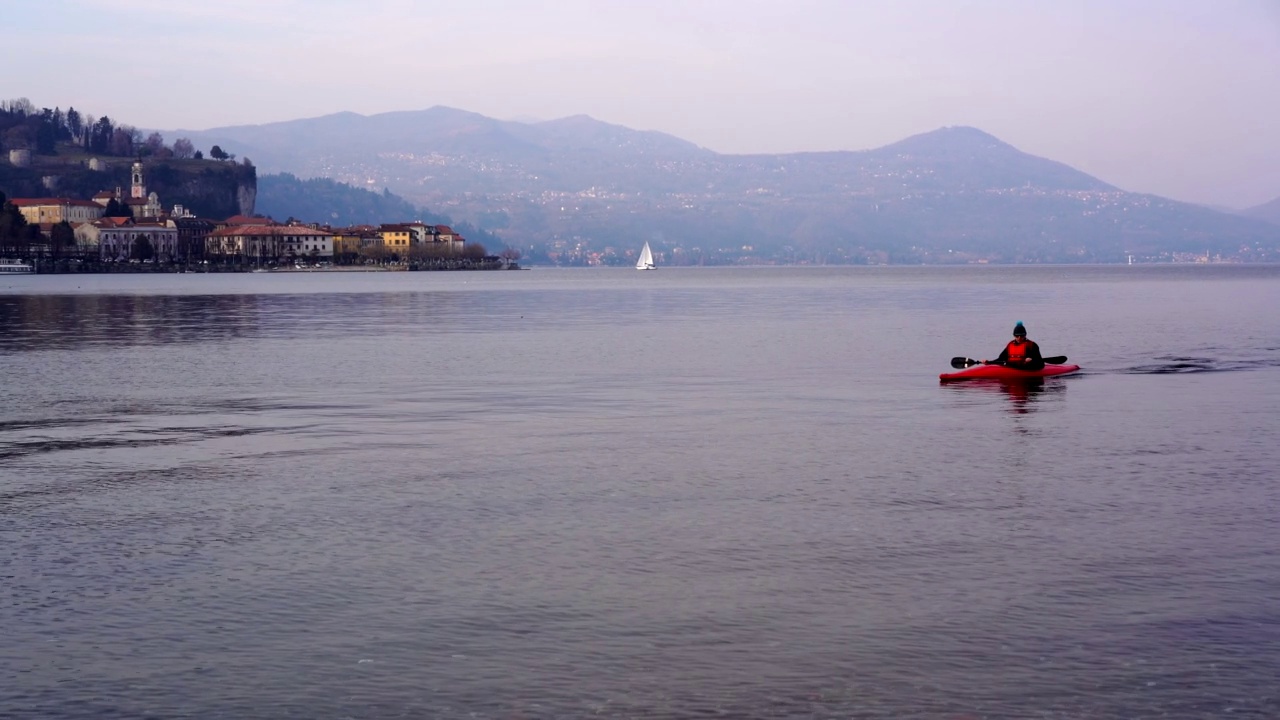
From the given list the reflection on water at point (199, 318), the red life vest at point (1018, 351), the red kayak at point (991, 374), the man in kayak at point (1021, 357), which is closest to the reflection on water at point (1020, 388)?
the red kayak at point (991, 374)

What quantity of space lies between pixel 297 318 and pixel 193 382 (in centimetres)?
4223

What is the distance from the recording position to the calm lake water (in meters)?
12.4

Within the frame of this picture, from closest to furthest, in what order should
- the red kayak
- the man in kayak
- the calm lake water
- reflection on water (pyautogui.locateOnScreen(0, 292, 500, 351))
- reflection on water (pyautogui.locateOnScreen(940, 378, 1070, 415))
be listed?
the calm lake water → reflection on water (pyautogui.locateOnScreen(940, 378, 1070, 415)) → the red kayak → the man in kayak → reflection on water (pyautogui.locateOnScreen(0, 292, 500, 351))

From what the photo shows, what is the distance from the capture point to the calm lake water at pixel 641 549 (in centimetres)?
1240

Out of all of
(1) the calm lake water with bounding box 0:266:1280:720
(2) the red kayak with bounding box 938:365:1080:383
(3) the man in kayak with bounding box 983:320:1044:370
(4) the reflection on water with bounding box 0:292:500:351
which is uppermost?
(3) the man in kayak with bounding box 983:320:1044:370

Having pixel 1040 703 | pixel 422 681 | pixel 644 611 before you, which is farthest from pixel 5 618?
pixel 1040 703

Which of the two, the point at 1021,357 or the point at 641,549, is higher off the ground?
the point at 1021,357

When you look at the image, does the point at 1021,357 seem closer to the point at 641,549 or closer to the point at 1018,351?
the point at 1018,351

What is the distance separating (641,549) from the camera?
17.5 meters

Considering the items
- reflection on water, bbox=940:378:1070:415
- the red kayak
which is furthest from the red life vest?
reflection on water, bbox=940:378:1070:415

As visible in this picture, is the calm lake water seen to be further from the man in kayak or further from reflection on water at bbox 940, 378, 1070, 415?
the man in kayak

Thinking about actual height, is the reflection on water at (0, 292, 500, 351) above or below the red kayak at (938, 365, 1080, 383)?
below

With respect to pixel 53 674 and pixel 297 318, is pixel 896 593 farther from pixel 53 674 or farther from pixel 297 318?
pixel 297 318

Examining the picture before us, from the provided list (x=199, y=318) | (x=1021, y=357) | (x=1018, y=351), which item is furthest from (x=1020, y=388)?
(x=199, y=318)
